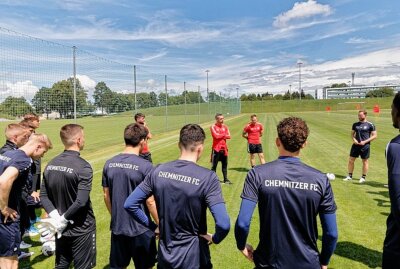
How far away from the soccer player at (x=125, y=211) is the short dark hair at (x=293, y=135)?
1773 mm

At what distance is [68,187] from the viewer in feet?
13.1

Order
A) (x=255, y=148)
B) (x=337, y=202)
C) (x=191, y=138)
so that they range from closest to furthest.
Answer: (x=191, y=138) → (x=337, y=202) → (x=255, y=148)

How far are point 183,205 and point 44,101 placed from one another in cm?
1312

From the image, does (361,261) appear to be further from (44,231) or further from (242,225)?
(44,231)

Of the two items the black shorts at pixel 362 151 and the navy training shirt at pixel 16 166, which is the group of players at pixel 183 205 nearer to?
the navy training shirt at pixel 16 166

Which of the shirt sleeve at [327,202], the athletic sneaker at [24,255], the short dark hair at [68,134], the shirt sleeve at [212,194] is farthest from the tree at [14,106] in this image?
the shirt sleeve at [327,202]

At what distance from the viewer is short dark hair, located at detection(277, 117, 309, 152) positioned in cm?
287

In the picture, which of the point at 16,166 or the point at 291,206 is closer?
the point at 291,206

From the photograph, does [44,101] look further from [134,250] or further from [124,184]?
[134,250]

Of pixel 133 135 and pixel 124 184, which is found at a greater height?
pixel 133 135

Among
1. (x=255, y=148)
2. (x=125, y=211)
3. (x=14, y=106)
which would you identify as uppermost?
(x=14, y=106)

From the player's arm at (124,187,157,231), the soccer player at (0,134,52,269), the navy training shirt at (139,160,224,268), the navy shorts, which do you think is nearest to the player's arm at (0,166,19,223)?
the soccer player at (0,134,52,269)

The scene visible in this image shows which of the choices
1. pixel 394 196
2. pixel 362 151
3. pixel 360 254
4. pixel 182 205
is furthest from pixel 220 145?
pixel 394 196

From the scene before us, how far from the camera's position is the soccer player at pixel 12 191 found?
12.6 ft
